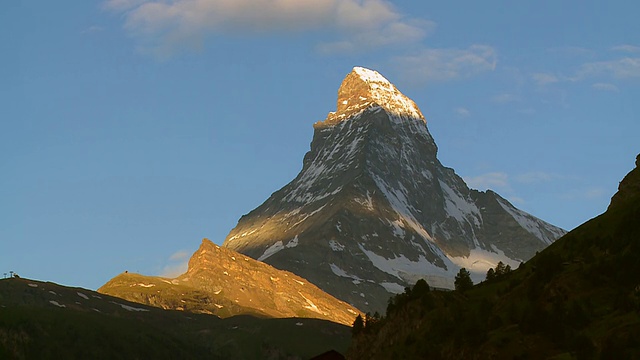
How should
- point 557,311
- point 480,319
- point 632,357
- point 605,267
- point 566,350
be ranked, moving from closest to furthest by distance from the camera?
point 632,357
point 566,350
point 557,311
point 605,267
point 480,319

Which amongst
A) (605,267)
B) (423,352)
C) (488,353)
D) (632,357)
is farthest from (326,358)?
(632,357)

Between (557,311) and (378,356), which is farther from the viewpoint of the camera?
(378,356)

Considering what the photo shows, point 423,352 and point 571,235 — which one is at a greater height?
point 571,235

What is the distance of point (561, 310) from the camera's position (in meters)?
153

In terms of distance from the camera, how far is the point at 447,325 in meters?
181

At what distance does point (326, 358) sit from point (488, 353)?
3064cm

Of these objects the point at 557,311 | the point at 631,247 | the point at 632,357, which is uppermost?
the point at 631,247

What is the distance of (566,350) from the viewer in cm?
14225

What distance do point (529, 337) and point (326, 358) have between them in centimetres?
3701

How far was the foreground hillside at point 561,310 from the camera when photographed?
141 metres

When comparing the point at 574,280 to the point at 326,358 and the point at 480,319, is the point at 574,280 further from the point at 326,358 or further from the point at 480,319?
the point at 326,358

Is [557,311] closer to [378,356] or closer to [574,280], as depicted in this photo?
[574,280]

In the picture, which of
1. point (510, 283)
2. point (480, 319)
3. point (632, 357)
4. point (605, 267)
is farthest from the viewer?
point (510, 283)

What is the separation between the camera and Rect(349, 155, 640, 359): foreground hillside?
140875mm
